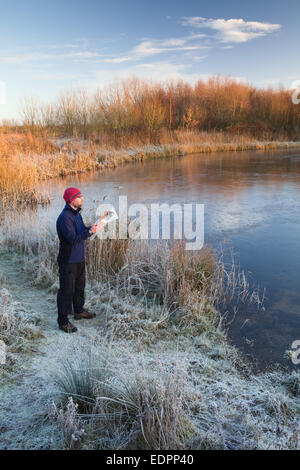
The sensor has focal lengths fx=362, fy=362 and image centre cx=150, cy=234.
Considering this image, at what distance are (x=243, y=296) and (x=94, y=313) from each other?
1.83 meters

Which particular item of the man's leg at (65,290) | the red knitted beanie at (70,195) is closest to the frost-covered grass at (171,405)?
the man's leg at (65,290)

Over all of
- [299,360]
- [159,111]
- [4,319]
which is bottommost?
[299,360]

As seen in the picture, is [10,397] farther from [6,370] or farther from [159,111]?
[159,111]

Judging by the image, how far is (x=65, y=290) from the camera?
11.5 ft

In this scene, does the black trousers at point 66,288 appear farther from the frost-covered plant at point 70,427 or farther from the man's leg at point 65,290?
the frost-covered plant at point 70,427

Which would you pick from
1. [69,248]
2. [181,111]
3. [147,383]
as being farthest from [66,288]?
[181,111]

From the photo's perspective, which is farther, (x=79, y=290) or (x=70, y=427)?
(x=79, y=290)

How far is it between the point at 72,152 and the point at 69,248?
590 inches

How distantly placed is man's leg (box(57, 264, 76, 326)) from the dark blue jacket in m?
0.08

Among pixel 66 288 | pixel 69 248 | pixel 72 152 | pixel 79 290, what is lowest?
pixel 79 290

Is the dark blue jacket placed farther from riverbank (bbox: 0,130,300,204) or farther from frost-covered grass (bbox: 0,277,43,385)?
riverbank (bbox: 0,130,300,204)

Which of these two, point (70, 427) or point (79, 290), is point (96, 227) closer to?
point (79, 290)

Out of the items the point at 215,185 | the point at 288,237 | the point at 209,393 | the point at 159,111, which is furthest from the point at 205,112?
the point at 209,393

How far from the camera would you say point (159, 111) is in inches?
969
